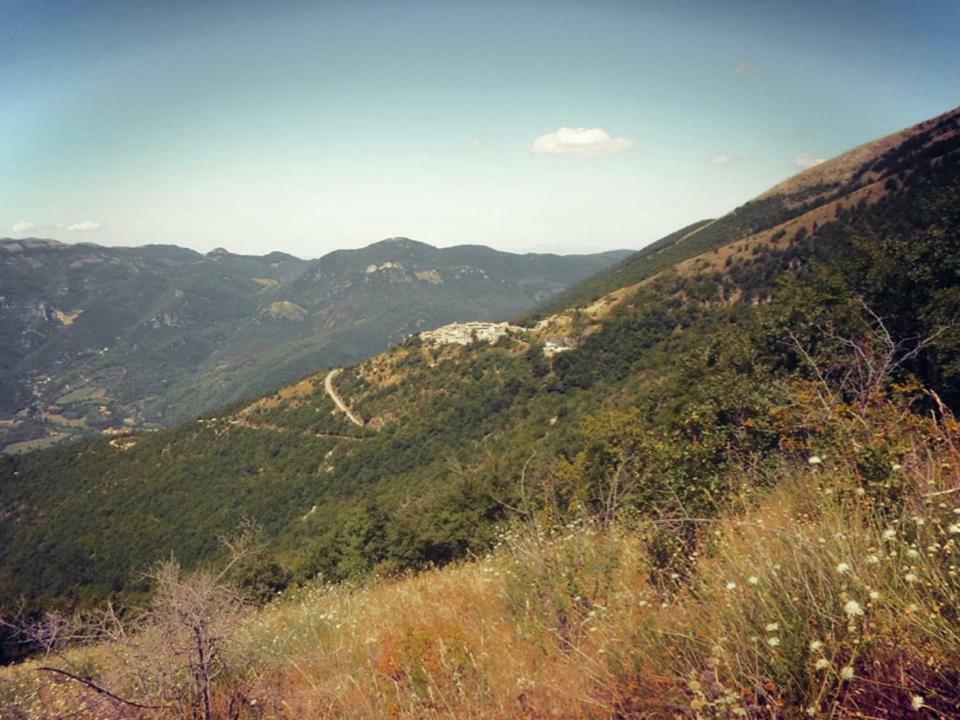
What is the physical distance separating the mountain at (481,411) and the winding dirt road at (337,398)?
3.19 ft

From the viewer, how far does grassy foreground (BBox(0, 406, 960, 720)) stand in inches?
85.0

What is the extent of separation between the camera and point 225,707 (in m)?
4.39

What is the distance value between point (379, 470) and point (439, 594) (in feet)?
266

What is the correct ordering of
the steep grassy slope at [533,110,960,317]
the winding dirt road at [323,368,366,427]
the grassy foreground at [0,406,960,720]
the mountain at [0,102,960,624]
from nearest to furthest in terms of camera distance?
the grassy foreground at [0,406,960,720] → the mountain at [0,102,960,624] → the steep grassy slope at [533,110,960,317] → the winding dirt road at [323,368,366,427]

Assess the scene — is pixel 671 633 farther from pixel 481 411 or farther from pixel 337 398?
pixel 337 398

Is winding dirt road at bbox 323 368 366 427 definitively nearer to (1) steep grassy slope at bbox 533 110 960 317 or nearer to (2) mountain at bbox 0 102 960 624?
(2) mountain at bbox 0 102 960 624

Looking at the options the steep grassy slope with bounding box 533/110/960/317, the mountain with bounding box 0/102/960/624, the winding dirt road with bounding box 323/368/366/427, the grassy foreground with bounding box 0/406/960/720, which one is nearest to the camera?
the grassy foreground with bounding box 0/406/960/720

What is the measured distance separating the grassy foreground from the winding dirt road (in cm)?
9916

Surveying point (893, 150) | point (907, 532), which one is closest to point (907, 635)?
point (907, 532)

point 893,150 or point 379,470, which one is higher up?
point 893,150

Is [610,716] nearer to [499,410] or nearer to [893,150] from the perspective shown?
[499,410]

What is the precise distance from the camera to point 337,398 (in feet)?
372

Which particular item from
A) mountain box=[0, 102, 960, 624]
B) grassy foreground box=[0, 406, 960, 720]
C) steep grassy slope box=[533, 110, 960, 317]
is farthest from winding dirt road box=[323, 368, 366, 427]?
grassy foreground box=[0, 406, 960, 720]

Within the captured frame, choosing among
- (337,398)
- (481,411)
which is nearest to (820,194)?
(481,411)
